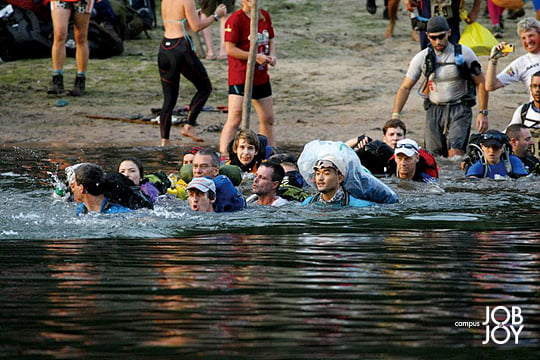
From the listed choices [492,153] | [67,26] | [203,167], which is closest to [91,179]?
[203,167]

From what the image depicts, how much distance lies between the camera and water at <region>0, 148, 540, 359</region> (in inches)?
203

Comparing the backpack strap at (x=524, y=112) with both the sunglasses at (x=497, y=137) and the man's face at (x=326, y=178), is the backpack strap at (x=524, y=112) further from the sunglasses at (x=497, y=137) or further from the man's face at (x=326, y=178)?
the man's face at (x=326, y=178)

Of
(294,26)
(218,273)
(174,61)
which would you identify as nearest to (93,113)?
(174,61)

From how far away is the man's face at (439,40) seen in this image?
13477 millimetres

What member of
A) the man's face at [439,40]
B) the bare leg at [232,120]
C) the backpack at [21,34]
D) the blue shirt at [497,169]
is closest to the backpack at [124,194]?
the blue shirt at [497,169]

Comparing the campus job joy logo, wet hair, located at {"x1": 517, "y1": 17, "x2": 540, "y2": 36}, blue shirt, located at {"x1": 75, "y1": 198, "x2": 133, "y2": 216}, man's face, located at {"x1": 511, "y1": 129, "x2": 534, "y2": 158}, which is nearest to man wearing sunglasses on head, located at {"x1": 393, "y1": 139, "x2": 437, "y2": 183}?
man's face, located at {"x1": 511, "y1": 129, "x2": 534, "y2": 158}

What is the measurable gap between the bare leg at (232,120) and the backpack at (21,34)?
7105 mm

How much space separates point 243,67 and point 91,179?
4563 millimetres

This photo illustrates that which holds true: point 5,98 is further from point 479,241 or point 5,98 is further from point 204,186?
point 479,241

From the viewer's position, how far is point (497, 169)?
12.1 meters

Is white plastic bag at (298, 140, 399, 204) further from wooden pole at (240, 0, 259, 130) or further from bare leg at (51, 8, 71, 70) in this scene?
bare leg at (51, 8, 71, 70)

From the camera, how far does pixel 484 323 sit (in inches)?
214

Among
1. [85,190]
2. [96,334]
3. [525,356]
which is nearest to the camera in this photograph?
[525,356]

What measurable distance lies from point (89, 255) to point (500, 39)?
1495 cm
